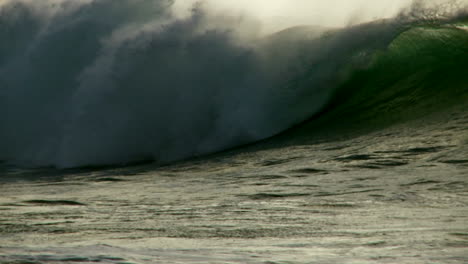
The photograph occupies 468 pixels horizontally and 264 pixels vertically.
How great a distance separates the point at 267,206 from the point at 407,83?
5.11m

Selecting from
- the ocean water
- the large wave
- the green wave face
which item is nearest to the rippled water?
the ocean water

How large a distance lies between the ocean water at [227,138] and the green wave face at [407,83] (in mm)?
26

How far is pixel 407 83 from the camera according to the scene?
993cm

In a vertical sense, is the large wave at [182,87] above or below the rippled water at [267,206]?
above

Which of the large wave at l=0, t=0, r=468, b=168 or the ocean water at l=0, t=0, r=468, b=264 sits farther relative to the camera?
the large wave at l=0, t=0, r=468, b=168

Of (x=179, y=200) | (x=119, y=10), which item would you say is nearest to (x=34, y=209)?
(x=179, y=200)

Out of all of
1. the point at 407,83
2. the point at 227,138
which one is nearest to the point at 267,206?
the point at 227,138

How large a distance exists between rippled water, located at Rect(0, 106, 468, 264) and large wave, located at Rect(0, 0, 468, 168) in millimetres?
840

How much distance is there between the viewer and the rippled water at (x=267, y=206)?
3.54 meters

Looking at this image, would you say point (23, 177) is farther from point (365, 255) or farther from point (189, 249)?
point (365, 255)

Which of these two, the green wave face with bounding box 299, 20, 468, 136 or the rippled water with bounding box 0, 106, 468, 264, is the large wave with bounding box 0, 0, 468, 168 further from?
the rippled water with bounding box 0, 106, 468, 264

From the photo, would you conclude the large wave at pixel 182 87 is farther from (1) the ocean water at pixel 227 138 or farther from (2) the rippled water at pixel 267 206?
(2) the rippled water at pixel 267 206

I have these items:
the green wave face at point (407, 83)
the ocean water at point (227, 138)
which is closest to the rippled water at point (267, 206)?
the ocean water at point (227, 138)

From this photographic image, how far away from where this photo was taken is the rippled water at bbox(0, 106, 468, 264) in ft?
11.6
